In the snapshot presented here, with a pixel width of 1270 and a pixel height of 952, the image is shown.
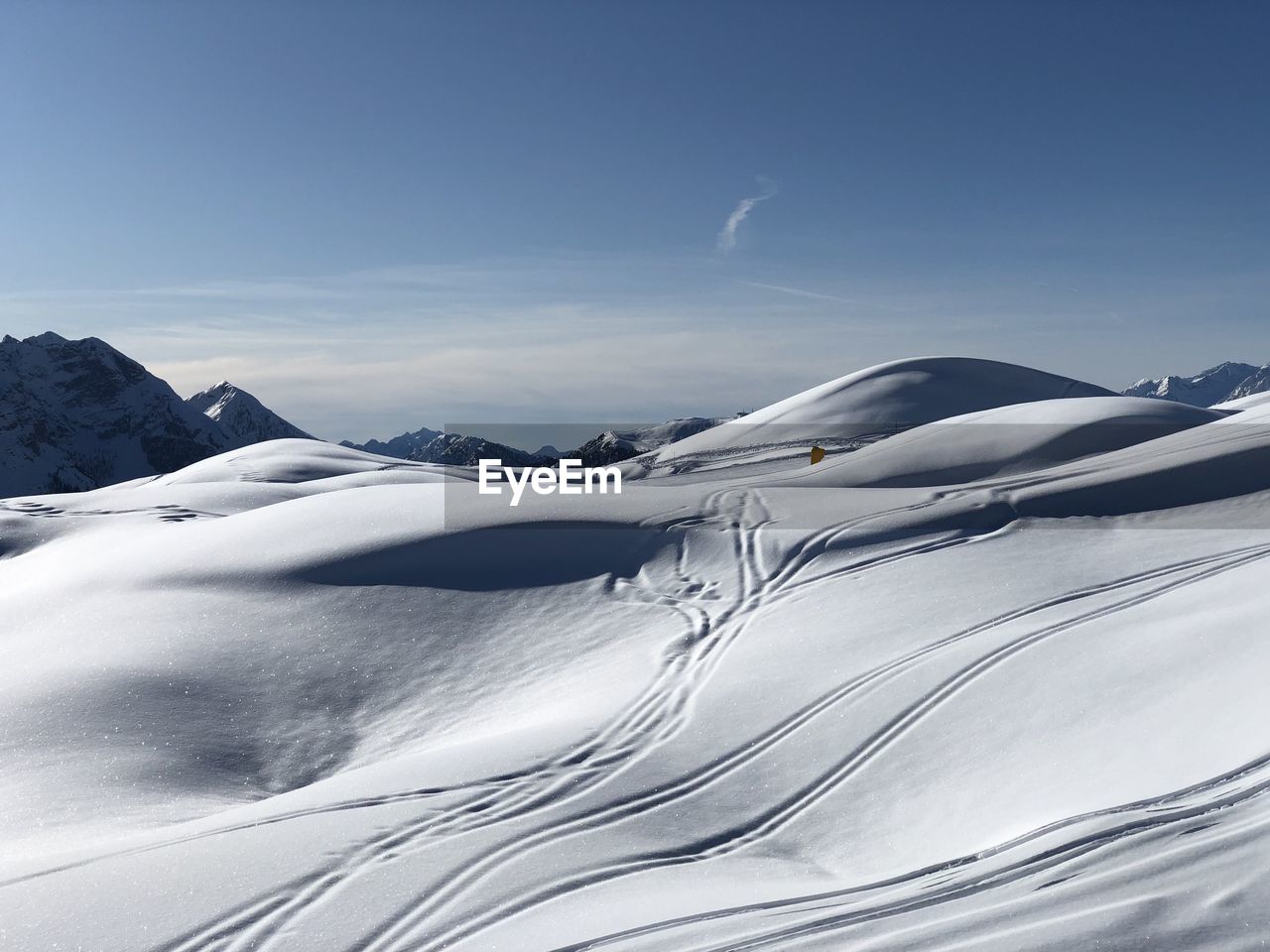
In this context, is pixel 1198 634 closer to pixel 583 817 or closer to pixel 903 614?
pixel 903 614

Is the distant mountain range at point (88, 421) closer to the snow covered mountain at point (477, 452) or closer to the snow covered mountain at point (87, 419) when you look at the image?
the snow covered mountain at point (87, 419)

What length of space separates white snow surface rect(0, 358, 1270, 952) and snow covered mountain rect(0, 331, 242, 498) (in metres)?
101

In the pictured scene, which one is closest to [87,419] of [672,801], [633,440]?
[633,440]

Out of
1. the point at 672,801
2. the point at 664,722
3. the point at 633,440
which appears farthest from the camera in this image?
the point at 633,440

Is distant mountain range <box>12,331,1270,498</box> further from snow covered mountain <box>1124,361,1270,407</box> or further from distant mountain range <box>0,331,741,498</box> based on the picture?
snow covered mountain <box>1124,361,1270,407</box>

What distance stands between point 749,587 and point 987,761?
14.7 ft

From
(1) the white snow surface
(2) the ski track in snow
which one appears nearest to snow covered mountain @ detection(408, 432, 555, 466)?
(1) the white snow surface

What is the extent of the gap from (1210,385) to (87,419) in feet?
646

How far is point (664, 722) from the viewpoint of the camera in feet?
23.1

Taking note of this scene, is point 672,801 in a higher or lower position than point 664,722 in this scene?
lower

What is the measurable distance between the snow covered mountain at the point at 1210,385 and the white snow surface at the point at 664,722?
565 feet

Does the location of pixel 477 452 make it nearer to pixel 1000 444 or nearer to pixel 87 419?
pixel 87 419

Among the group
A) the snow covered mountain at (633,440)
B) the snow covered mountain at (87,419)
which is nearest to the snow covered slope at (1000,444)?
the snow covered mountain at (633,440)

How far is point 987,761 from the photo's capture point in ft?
19.0
